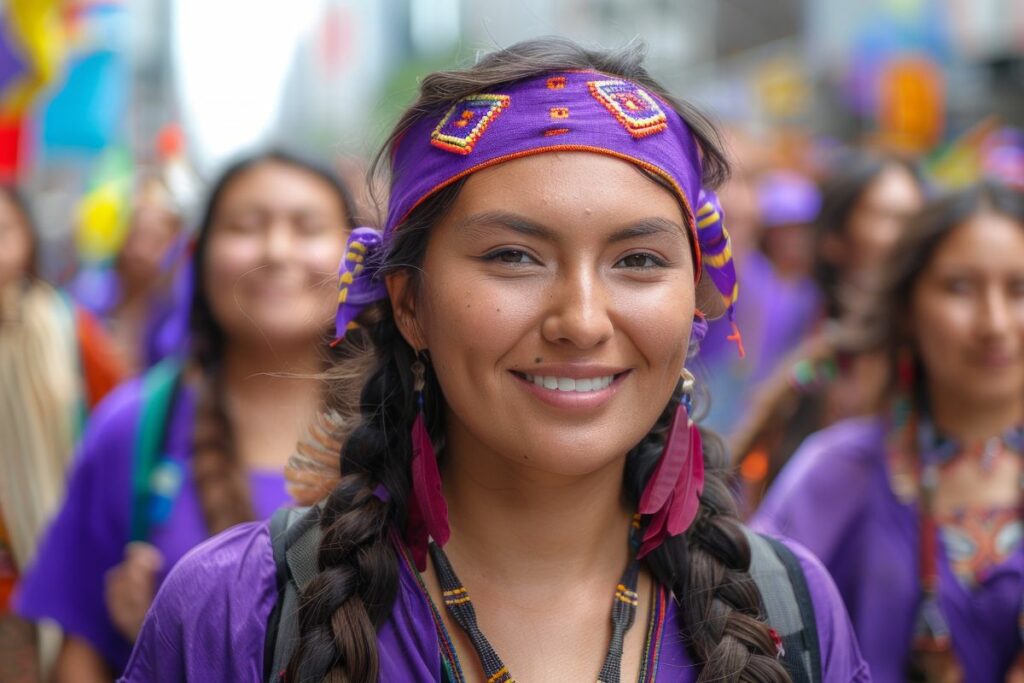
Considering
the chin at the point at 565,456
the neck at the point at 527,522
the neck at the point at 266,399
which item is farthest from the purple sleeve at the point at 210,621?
the neck at the point at 266,399

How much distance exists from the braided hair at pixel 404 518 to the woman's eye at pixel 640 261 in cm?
30

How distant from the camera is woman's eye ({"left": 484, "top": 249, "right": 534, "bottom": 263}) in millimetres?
1888

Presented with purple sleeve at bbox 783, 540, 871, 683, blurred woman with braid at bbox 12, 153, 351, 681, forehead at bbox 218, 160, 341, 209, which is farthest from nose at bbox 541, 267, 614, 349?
forehead at bbox 218, 160, 341, 209

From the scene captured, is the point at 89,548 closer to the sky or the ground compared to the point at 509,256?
closer to the ground

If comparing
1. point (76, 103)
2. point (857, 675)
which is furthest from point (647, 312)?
point (76, 103)

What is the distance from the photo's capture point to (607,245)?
1.88 metres

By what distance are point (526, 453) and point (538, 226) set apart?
366mm

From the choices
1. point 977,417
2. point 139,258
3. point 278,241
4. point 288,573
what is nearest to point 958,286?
point 977,417

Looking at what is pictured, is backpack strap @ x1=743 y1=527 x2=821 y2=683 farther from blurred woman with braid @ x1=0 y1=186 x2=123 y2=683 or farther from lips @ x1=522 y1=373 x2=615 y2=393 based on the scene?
blurred woman with braid @ x1=0 y1=186 x2=123 y2=683

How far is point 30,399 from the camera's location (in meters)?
4.16

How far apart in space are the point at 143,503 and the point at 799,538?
5.94 ft

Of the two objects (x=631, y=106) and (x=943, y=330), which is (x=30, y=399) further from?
(x=943, y=330)

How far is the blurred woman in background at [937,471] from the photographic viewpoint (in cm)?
306

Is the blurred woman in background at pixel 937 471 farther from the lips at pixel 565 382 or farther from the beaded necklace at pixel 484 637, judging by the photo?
the lips at pixel 565 382
